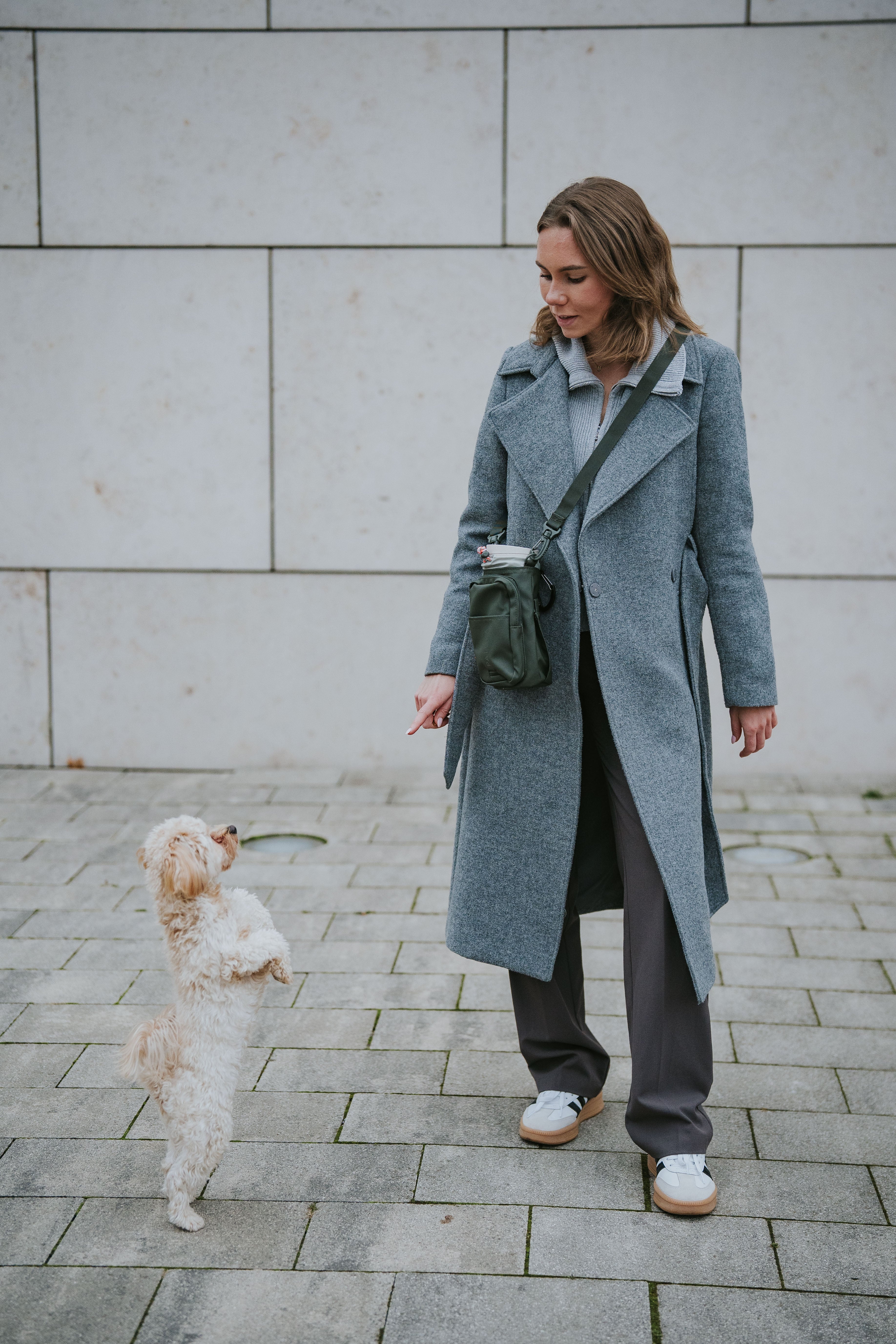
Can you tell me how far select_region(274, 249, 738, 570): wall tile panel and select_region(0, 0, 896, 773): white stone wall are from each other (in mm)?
14

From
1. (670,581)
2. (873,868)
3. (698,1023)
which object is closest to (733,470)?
(670,581)

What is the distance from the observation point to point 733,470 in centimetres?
267

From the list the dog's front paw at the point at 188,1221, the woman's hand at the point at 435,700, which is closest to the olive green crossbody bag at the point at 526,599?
the woman's hand at the point at 435,700

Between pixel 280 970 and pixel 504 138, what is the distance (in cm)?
453

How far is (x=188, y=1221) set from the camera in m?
2.50

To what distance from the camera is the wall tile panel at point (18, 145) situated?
5.81m

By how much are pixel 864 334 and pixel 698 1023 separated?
13.6 ft

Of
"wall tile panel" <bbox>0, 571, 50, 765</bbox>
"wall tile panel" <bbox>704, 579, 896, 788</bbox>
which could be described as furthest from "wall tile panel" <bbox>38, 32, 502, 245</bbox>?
"wall tile panel" <bbox>704, 579, 896, 788</bbox>

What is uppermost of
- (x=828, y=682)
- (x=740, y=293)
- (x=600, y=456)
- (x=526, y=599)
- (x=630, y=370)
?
(x=740, y=293)

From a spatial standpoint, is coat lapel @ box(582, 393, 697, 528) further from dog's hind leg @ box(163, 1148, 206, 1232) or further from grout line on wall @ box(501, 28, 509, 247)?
grout line on wall @ box(501, 28, 509, 247)

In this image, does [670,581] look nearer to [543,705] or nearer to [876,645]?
[543,705]

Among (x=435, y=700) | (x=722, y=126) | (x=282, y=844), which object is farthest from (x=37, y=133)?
(x=435, y=700)

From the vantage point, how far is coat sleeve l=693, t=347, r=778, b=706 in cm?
266

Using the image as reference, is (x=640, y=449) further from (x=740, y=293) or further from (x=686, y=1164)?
(x=740, y=293)
